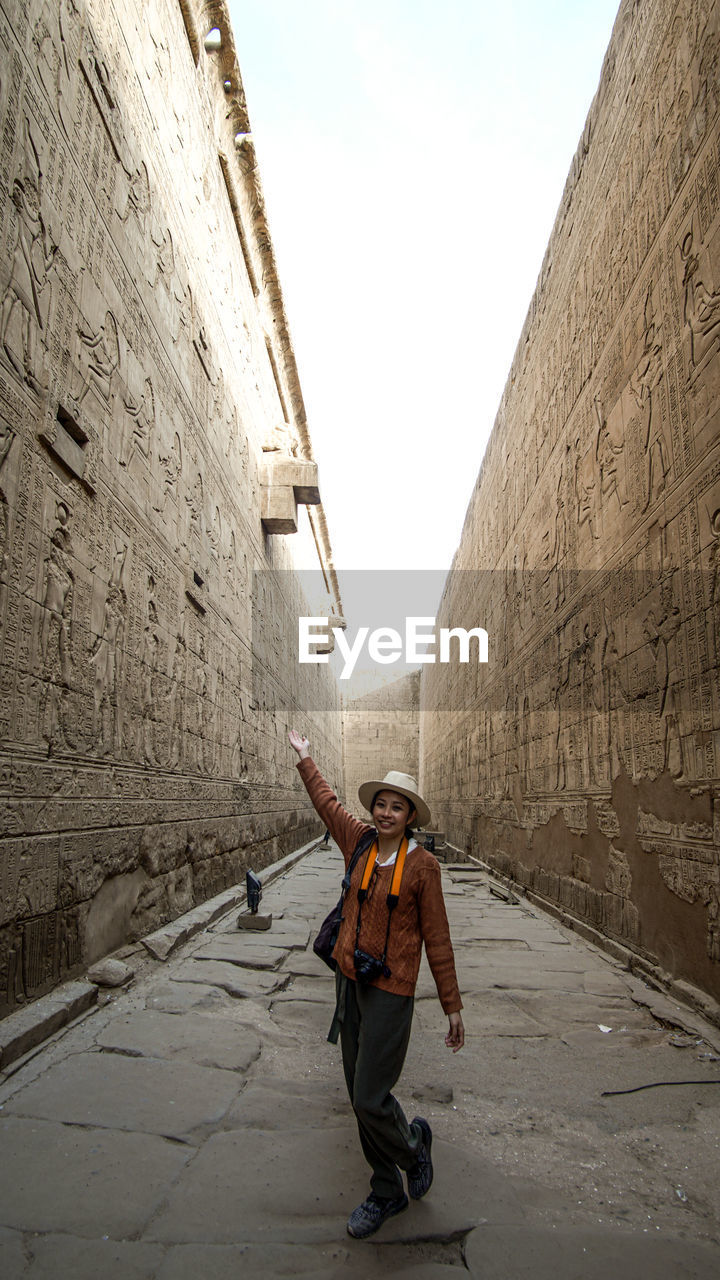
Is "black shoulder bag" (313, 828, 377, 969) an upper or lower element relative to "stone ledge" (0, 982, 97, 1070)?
upper

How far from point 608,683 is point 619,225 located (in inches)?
140

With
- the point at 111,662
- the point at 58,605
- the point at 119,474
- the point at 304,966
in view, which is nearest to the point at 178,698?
the point at 111,662

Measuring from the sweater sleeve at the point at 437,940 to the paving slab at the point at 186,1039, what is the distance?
133cm

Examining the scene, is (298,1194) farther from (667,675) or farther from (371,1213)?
(667,675)

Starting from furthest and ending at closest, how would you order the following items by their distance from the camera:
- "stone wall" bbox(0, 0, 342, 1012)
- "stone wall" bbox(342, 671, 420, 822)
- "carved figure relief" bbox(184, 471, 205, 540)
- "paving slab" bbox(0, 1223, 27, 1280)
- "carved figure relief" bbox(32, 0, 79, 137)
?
"stone wall" bbox(342, 671, 420, 822) → "carved figure relief" bbox(184, 471, 205, 540) → "carved figure relief" bbox(32, 0, 79, 137) → "stone wall" bbox(0, 0, 342, 1012) → "paving slab" bbox(0, 1223, 27, 1280)

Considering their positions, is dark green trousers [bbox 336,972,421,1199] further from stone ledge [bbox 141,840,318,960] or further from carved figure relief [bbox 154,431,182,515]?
carved figure relief [bbox 154,431,182,515]

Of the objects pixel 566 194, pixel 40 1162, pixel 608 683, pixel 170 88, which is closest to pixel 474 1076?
pixel 40 1162

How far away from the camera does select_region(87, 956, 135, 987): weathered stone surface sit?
12.7 feet

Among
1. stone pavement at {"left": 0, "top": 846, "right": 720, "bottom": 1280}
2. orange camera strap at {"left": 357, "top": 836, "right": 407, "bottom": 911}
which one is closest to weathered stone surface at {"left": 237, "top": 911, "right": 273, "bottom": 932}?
stone pavement at {"left": 0, "top": 846, "right": 720, "bottom": 1280}

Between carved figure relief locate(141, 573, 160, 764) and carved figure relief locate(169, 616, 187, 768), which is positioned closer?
carved figure relief locate(141, 573, 160, 764)

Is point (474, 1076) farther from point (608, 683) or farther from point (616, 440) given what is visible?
point (616, 440)

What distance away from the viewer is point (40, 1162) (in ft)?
7.11

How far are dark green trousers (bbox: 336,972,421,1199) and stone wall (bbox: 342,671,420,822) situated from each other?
89.9 ft

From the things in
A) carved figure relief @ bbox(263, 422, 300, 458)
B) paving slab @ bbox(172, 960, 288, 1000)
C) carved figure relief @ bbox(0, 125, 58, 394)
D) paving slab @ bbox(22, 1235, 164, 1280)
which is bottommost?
paving slab @ bbox(172, 960, 288, 1000)
